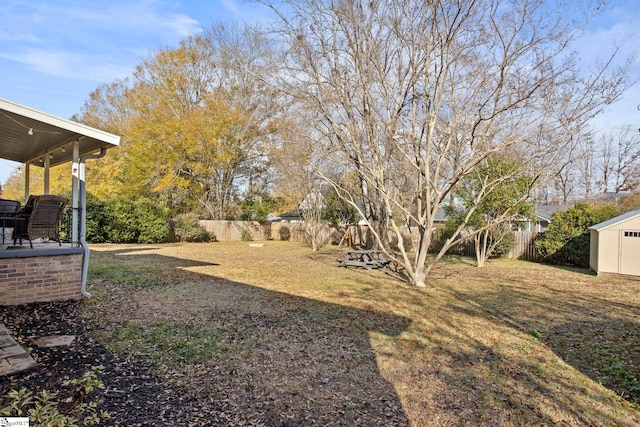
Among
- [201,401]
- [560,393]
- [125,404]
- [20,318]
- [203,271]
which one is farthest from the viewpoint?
[203,271]

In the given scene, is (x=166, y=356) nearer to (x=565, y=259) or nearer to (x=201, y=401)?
(x=201, y=401)

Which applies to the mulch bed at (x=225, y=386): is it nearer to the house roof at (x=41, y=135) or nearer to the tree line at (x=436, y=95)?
the house roof at (x=41, y=135)

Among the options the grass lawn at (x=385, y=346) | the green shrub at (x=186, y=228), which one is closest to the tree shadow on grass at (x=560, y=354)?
the grass lawn at (x=385, y=346)

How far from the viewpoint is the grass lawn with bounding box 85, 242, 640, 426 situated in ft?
10.1

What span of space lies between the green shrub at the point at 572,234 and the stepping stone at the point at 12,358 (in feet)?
47.9

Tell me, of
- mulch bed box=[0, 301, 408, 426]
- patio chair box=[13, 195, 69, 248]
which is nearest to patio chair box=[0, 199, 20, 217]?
patio chair box=[13, 195, 69, 248]

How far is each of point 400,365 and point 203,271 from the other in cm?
709

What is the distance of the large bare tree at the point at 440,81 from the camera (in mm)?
7102

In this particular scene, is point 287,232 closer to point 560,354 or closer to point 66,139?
point 66,139

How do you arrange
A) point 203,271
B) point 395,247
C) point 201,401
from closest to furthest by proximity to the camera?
1. point 201,401
2. point 203,271
3. point 395,247

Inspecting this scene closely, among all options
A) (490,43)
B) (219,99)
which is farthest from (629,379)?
(219,99)

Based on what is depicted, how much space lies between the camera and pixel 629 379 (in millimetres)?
3605

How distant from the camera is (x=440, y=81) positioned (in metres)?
8.10

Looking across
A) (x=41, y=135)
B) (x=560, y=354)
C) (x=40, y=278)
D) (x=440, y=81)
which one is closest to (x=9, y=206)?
(x=41, y=135)
